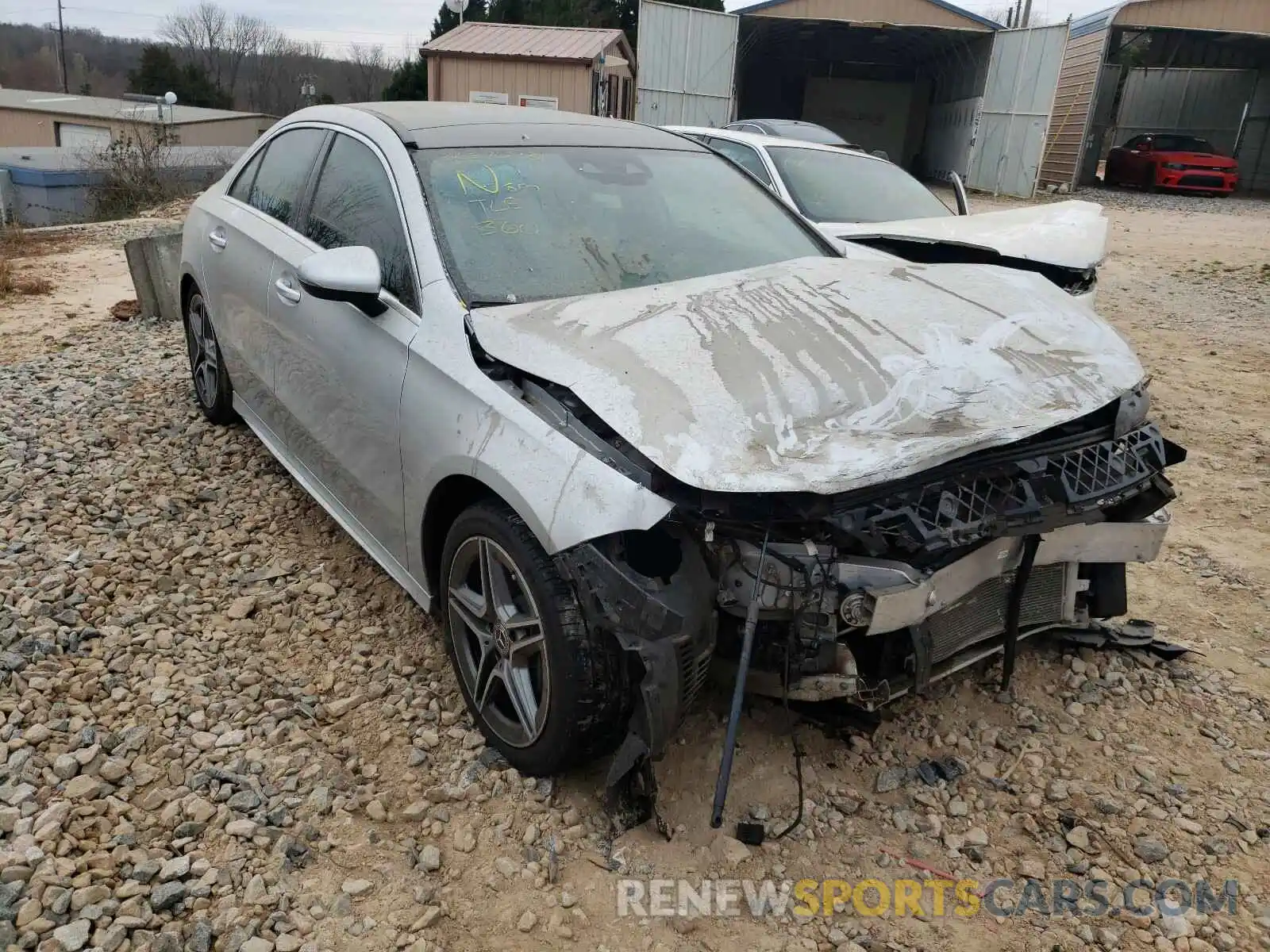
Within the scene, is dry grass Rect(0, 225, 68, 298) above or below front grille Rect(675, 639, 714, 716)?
below

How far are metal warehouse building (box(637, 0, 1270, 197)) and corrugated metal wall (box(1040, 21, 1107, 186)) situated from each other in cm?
5

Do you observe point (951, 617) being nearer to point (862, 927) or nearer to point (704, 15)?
point (862, 927)

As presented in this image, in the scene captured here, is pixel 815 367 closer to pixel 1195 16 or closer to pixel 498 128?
pixel 498 128

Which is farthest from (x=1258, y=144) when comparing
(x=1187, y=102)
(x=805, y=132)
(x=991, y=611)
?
(x=991, y=611)

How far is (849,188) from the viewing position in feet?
21.7

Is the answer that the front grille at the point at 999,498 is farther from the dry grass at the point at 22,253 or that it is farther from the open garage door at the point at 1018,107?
the open garage door at the point at 1018,107

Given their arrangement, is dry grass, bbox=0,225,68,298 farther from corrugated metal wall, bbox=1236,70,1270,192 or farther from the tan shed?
corrugated metal wall, bbox=1236,70,1270,192

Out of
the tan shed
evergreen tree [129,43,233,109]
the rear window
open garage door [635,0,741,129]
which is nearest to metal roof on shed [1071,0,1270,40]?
open garage door [635,0,741,129]

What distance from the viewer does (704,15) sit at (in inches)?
805

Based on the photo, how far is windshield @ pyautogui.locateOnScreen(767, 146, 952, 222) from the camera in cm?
635

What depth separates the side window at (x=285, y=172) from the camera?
12.3 feet

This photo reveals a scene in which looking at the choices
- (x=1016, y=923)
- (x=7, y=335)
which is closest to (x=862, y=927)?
(x=1016, y=923)

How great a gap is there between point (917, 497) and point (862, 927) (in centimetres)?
103

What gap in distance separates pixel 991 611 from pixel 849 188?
469 centimetres
